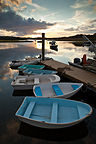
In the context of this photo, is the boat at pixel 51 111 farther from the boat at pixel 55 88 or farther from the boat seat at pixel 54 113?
the boat at pixel 55 88

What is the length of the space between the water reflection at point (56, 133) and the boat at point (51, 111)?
1.92 ft

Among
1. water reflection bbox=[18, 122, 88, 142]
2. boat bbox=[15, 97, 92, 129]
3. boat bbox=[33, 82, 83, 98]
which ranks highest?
boat bbox=[33, 82, 83, 98]

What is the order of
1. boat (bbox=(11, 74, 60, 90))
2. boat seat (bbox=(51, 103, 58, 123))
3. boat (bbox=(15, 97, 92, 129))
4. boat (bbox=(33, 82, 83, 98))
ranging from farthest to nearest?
boat (bbox=(11, 74, 60, 90)) → boat (bbox=(33, 82, 83, 98)) → boat (bbox=(15, 97, 92, 129)) → boat seat (bbox=(51, 103, 58, 123))

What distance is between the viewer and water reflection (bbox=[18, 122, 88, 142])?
227 inches

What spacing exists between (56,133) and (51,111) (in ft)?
4.07

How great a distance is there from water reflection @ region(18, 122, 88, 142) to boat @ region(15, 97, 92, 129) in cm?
59

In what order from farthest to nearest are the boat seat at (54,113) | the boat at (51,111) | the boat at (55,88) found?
1. the boat at (55,88)
2. the boat at (51,111)
3. the boat seat at (54,113)

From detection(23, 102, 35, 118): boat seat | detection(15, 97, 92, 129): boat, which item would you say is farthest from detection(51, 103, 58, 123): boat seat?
detection(23, 102, 35, 118): boat seat

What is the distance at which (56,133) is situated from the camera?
235 inches

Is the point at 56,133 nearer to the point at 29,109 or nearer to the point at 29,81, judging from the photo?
the point at 29,109

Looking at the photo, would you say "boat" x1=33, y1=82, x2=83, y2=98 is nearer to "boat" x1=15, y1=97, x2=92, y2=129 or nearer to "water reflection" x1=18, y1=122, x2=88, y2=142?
"boat" x1=15, y1=97, x2=92, y2=129

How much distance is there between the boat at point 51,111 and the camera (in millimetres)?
5846

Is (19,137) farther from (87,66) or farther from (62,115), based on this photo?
(87,66)

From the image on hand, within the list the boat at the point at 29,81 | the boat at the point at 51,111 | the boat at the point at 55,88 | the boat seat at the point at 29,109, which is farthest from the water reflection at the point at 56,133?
the boat at the point at 29,81
